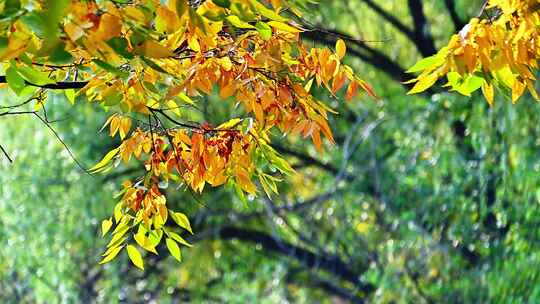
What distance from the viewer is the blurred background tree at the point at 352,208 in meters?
3.91

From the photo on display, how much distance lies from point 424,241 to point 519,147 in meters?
0.73

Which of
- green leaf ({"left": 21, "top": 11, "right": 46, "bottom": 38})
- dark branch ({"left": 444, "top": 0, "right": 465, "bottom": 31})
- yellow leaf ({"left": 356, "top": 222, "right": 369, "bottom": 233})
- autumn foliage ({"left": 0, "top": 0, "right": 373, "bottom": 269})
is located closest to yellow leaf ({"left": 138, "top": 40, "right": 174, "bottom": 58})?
autumn foliage ({"left": 0, "top": 0, "right": 373, "bottom": 269})

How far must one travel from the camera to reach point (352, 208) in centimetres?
515

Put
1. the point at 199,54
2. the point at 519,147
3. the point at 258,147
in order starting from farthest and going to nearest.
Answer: the point at 519,147 < the point at 258,147 < the point at 199,54

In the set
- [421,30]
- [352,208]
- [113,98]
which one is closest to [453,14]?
[421,30]

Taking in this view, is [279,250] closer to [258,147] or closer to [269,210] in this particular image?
[269,210]

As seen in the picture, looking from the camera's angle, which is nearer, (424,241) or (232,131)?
(232,131)

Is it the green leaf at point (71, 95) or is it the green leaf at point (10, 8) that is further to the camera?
the green leaf at point (71, 95)

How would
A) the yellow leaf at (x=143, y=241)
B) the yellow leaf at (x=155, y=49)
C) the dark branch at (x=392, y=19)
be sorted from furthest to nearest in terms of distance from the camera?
the dark branch at (x=392, y=19) → the yellow leaf at (x=143, y=241) → the yellow leaf at (x=155, y=49)

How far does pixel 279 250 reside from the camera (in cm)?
624

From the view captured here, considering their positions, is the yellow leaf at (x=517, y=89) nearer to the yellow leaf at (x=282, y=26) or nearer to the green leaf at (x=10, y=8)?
the yellow leaf at (x=282, y=26)

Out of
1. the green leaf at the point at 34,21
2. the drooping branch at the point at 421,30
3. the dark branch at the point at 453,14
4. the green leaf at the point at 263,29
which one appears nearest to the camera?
the green leaf at the point at 34,21

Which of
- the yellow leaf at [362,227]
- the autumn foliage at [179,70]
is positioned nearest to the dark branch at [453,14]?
→ the yellow leaf at [362,227]

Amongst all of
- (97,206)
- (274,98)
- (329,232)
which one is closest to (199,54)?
(274,98)
